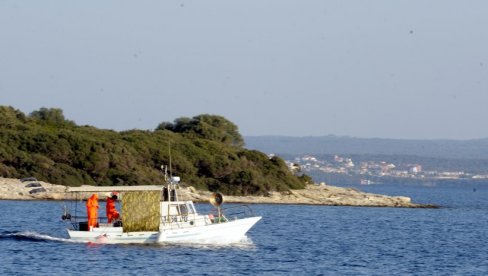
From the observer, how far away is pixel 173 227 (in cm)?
4738

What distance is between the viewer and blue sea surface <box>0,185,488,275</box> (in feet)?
136

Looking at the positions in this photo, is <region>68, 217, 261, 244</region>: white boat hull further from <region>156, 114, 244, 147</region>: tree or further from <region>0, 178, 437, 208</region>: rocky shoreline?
<region>156, 114, 244, 147</region>: tree

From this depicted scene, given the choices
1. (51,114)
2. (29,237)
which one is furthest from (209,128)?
(29,237)

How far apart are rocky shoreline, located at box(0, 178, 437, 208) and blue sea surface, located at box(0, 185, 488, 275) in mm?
11739

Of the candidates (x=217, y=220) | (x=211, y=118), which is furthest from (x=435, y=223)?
(x=211, y=118)

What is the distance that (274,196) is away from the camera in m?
100

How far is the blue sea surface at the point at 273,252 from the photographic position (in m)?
41.4

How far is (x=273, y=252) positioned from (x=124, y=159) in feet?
170

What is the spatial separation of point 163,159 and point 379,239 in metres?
45.6

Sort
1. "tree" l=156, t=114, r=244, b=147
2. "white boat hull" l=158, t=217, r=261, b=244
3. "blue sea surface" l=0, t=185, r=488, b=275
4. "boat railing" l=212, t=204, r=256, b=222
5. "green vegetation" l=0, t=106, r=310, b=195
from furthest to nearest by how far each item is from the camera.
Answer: "tree" l=156, t=114, r=244, b=147
"green vegetation" l=0, t=106, r=310, b=195
"boat railing" l=212, t=204, r=256, b=222
"white boat hull" l=158, t=217, r=261, b=244
"blue sea surface" l=0, t=185, r=488, b=275

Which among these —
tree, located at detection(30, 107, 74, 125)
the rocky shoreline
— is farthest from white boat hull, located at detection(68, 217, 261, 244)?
tree, located at detection(30, 107, 74, 125)

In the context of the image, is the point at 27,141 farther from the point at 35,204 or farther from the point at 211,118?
the point at 211,118

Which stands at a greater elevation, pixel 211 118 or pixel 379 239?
pixel 211 118

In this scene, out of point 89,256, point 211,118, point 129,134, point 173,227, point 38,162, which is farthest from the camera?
point 211,118
